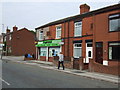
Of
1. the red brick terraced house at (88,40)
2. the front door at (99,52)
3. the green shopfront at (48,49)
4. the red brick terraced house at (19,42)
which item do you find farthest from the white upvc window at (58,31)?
the red brick terraced house at (19,42)

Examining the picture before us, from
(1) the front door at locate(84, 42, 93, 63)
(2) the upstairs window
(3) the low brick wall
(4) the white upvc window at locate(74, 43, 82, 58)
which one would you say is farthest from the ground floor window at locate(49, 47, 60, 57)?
(2) the upstairs window

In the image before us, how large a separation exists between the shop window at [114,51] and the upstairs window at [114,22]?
1471mm

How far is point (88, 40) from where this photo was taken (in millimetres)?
18625

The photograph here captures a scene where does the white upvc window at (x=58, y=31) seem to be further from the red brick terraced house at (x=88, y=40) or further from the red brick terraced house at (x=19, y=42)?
the red brick terraced house at (x=19, y=42)

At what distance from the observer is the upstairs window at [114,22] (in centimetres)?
1506

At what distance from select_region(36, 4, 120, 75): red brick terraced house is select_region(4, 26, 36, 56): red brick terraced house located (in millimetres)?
19537

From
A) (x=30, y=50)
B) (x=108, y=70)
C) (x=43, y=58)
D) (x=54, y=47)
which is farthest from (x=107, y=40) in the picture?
(x=30, y=50)

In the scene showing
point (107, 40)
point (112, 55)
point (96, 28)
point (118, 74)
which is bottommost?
point (118, 74)

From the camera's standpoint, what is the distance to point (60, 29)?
24.4 m

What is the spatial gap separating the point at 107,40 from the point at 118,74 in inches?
150

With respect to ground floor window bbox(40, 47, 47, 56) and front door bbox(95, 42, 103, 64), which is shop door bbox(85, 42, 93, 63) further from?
ground floor window bbox(40, 47, 47, 56)

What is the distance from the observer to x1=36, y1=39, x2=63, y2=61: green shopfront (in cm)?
2431

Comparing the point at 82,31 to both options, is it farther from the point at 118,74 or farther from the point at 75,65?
the point at 118,74

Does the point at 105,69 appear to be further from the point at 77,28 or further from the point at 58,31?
the point at 58,31
